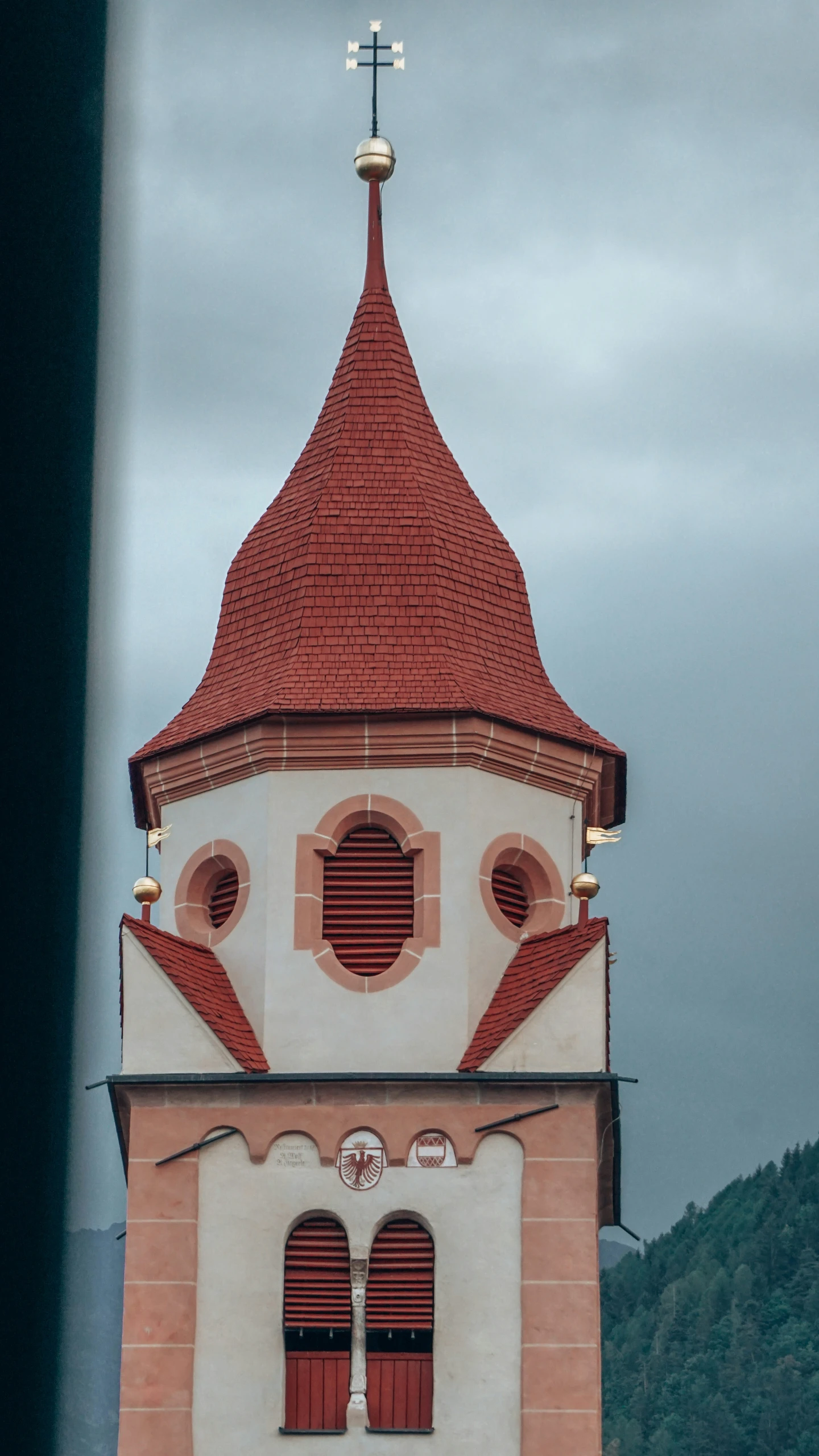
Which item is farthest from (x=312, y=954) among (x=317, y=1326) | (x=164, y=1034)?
(x=317, y=1326)

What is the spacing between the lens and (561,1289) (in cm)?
2202

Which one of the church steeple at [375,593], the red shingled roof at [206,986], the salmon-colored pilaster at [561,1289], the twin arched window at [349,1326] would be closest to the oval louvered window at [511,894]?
the church steeple at [375,593]

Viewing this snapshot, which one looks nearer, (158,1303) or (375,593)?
(158,1303)

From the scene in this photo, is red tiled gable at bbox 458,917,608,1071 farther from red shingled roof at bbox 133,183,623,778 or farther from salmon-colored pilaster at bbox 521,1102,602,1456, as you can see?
red shingled roof at bbox 133,183,623,778

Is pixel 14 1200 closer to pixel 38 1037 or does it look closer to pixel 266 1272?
pixel 38 1037

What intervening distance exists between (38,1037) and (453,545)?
2326 centimetres

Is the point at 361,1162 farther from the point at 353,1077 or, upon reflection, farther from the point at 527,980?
the point at 527,980

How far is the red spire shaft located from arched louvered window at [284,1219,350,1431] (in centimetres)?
1151

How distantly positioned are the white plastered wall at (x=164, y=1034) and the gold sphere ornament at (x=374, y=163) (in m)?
10.4

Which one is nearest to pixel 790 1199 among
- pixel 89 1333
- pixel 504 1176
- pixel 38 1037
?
pixel 89 1333

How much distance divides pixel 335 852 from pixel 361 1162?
3164 millimetres

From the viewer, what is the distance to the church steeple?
25.5 m

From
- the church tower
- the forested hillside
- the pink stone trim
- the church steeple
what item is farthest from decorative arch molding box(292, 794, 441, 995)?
the forested hillside

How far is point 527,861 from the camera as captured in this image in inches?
984
